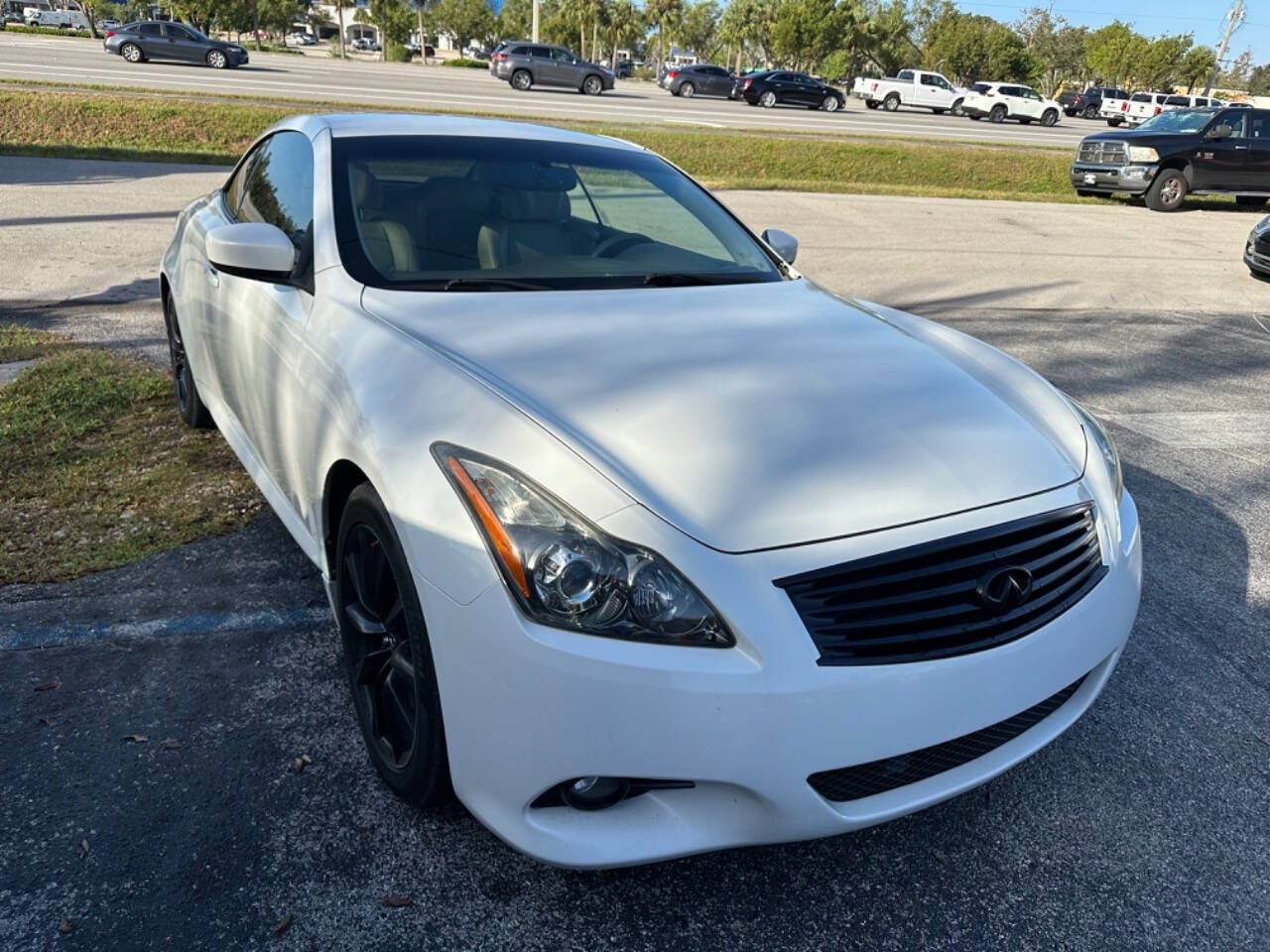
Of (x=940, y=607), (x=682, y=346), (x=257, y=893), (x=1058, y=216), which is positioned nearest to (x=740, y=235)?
(x=682, y=346)

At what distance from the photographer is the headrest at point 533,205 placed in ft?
11.1

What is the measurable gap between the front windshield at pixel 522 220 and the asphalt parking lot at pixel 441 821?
1.28 m

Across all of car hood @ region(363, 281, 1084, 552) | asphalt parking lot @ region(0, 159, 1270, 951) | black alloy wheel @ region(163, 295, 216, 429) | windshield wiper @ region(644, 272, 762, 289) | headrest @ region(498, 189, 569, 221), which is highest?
headrest @ region(498, 189, 569, 221)

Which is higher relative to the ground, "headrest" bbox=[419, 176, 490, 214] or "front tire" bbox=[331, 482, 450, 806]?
"headrest" bbox=[419, 176, 490, 214]

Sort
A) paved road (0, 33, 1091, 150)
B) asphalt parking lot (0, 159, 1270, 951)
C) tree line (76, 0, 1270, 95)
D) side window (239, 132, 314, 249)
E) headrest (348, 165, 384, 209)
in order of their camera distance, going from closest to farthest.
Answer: asphalt parking lot (0, 159, 1270, 951) < headrest (348, 165, 384, 209) < side window (239, 132, 314, 249) < paved road (0, 33, 1091, 150) < tree line (76, 0, 1270, 95)

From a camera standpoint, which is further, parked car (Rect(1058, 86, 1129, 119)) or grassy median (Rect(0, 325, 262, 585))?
parked car (Rect(1058, 86, 1129, 119))

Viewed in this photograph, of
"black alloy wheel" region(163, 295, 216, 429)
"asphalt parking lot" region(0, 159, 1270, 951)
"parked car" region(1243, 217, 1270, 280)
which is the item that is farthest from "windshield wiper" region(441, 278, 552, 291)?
"parked car" region(1243, 217, 1270, 280)

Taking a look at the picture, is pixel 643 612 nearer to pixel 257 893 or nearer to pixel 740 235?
pixel 257 893

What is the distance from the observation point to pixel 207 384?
418 cm

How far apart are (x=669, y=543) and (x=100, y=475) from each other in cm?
339

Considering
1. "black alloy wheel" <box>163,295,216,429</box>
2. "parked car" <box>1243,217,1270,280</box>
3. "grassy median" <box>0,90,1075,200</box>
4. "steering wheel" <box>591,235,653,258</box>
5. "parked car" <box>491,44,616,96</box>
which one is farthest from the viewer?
"parked car" <box>491,44,616,96</box>

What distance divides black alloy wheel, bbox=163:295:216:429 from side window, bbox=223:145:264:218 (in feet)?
2.21

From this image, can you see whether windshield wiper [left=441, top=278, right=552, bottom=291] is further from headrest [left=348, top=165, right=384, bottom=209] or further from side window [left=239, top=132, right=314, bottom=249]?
side window [left=239, top=132, right=314, bottom=249]

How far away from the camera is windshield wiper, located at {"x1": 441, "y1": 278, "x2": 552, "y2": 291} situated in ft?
9.78
